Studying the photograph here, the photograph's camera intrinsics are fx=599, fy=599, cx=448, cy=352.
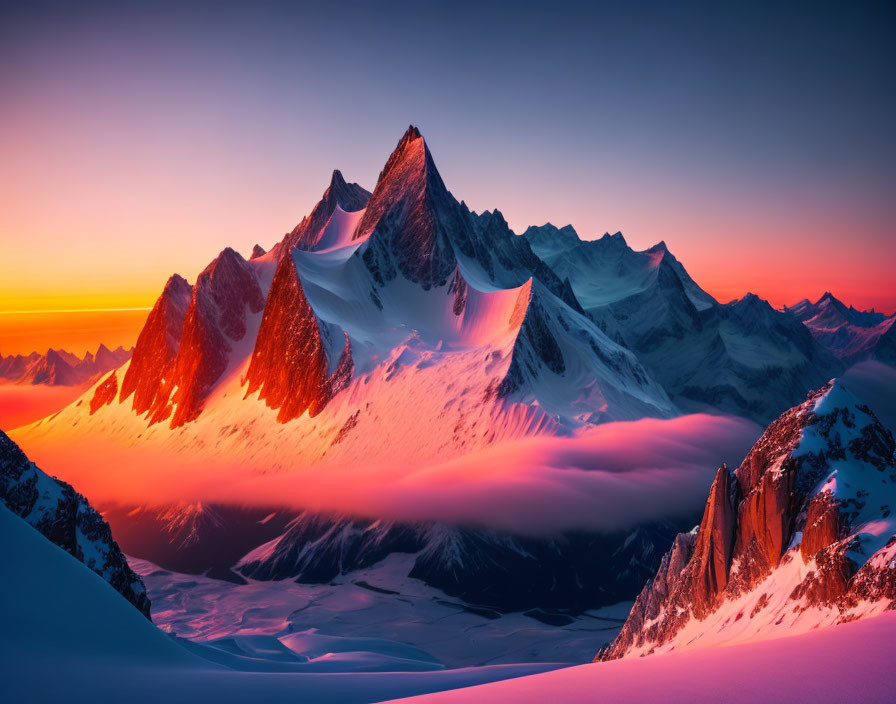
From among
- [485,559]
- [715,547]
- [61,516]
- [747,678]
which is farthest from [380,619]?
[747,678]

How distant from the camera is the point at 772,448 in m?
49.4

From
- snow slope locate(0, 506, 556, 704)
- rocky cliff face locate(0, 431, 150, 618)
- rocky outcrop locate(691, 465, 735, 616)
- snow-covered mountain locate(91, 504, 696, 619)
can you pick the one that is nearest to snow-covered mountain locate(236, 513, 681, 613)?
snow-covered mountain locate(91, 504, 696, 619)

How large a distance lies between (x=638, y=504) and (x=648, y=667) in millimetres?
170545

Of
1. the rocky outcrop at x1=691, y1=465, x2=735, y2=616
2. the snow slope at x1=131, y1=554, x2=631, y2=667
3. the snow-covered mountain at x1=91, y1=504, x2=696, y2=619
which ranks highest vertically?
the rocky outcrop at x1=691, y1=465, x2=735, y2=616

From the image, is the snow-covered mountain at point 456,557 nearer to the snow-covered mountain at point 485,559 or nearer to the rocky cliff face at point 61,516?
the snow-covered mountain at point 485,559

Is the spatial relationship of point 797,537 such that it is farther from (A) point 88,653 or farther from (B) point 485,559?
(B) point 485,559

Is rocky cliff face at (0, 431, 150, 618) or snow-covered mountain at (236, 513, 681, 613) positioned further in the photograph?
snow-covered mountain at (236, 513, 681, 613)

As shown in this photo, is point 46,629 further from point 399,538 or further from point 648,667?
point 399,538

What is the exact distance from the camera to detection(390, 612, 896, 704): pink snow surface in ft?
45.4

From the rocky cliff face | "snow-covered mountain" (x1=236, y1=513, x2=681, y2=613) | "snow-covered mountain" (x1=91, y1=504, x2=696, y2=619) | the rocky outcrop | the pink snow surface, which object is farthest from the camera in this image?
"snow-covered mountain" (x1=91, y1=504, x2=696, y2=619)

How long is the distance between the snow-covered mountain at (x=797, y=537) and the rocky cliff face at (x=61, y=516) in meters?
48.1

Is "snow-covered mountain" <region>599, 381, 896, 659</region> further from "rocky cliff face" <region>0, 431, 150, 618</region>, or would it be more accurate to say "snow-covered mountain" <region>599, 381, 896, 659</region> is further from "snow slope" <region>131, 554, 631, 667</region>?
"snow slope" <region>131, 554, 631, 667</region>

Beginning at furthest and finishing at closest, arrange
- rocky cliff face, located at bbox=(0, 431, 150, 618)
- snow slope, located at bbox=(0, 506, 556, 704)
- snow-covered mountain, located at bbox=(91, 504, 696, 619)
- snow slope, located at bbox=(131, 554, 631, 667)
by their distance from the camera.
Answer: snow-covered mountain, located at bbox=(91, 504, 696, 619) → snow slope, located at bbox=(131, 554, 631, 667) → rocky cliff face, located at bbox=(0, 431, 150, 618) → snow slope, located at bbox=(0, 506, 556, 704)

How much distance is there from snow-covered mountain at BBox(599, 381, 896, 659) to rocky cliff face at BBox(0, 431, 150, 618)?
158 feet
